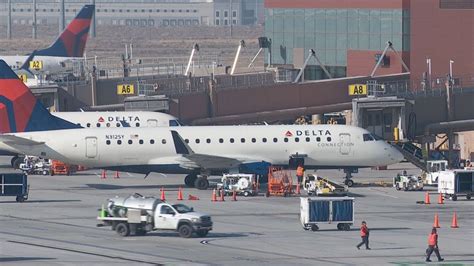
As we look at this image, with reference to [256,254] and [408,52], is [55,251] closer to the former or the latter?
[256,254]

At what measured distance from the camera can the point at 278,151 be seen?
Answer: 79.5 metres

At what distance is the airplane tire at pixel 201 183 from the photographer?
260 feet

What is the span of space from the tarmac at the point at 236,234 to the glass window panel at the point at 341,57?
43067mm

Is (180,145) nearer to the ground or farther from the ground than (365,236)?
farther from the ground

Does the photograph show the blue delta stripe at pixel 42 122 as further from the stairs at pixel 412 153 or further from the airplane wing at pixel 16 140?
the stairs at pixel 412 153

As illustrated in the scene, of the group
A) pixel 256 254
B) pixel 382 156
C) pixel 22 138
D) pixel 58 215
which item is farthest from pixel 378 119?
pixel 256 254

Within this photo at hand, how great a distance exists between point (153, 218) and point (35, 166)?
31.7 m

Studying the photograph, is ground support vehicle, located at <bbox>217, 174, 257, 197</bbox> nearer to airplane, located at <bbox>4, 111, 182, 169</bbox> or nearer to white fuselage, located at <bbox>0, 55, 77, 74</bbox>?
airplane, located at <bbox>4, 111, 182, 169</bbox>

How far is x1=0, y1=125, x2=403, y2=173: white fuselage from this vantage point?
78.8 m

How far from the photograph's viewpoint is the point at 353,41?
4820 inches

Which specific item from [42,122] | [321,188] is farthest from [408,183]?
[42,122]

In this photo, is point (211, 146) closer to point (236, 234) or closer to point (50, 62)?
point (236, 234)

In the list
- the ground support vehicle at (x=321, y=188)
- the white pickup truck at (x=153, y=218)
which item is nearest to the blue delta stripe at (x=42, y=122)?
the ground support vehicle at (x=321, y=188)

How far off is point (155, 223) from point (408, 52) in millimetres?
60636
